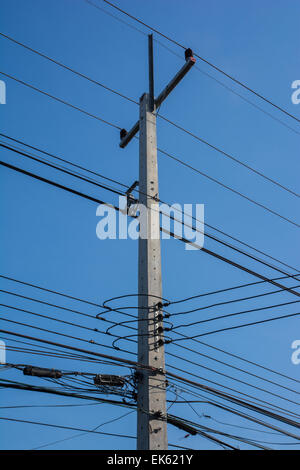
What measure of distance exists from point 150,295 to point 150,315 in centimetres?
32

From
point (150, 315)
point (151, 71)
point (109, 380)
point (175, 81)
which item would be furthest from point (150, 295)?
point (151, 71)

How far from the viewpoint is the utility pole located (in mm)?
6832

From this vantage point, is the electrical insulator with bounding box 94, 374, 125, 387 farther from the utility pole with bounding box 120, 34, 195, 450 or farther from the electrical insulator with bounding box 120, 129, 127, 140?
the electrical insulator with bounding box 120, 129, 127, 140

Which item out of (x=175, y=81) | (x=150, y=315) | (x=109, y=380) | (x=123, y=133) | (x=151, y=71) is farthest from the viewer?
(x=123, y=133)

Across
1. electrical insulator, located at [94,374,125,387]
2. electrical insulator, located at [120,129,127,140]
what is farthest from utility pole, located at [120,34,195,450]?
electrical insulator, located at [120,129,127,140]

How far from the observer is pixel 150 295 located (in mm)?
7852

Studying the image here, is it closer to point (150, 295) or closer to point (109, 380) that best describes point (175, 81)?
point (150, 295)

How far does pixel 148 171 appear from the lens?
9.12 meters

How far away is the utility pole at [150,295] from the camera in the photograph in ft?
22.4

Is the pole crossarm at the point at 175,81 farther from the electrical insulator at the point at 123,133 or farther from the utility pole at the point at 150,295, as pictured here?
the electrical insulator at the point at 123,133

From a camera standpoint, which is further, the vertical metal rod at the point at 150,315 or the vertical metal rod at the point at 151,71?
the vertical metal rod at the point at 151,71

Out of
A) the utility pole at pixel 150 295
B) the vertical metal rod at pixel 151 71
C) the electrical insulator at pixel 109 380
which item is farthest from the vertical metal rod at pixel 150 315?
the vertical metal rod at pixel 151 71
